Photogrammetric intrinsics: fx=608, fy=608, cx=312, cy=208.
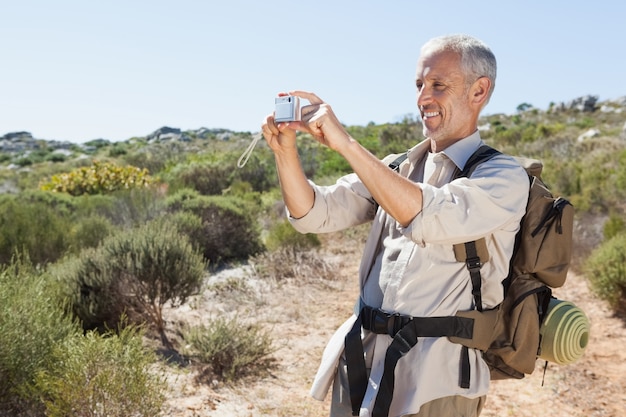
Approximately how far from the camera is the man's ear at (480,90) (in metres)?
1.94

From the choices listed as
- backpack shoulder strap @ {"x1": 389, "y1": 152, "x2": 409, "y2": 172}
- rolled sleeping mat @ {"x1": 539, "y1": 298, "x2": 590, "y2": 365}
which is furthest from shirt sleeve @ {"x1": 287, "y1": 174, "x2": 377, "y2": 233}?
rolled sleeping mat @ {"x1": 539, "y1": 298, "x2": 590, "y2": 365}

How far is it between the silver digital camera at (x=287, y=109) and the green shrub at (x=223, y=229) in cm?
785

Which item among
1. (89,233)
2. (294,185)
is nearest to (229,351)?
(294,185)

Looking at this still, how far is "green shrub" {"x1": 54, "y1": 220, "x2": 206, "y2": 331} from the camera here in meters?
5.75

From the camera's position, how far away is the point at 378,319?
192cm

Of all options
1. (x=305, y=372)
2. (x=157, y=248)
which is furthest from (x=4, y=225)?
(x=305, y=372)

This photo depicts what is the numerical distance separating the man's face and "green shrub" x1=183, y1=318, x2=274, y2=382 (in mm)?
3521

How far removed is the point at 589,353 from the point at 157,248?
4337 mm

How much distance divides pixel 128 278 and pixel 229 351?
1.37 m

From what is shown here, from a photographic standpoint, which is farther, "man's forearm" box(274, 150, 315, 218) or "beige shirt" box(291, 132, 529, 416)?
"man's forearm" box(274, 150, 315, 218)

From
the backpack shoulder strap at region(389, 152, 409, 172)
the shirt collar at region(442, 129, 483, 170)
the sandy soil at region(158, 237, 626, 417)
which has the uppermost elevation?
the shirt collar at region(442, 129, 483, 170)

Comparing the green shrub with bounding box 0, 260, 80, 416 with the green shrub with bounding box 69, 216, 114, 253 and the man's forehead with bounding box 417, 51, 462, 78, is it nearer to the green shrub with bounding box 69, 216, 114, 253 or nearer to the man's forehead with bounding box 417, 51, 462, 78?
the man's forehead with bounding box 417, 51, 462, 78

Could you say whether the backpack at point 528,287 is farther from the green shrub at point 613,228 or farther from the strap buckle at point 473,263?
the green shrub at point 613,228

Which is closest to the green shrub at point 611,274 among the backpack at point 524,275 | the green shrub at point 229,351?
the green shrub at point 229,351
